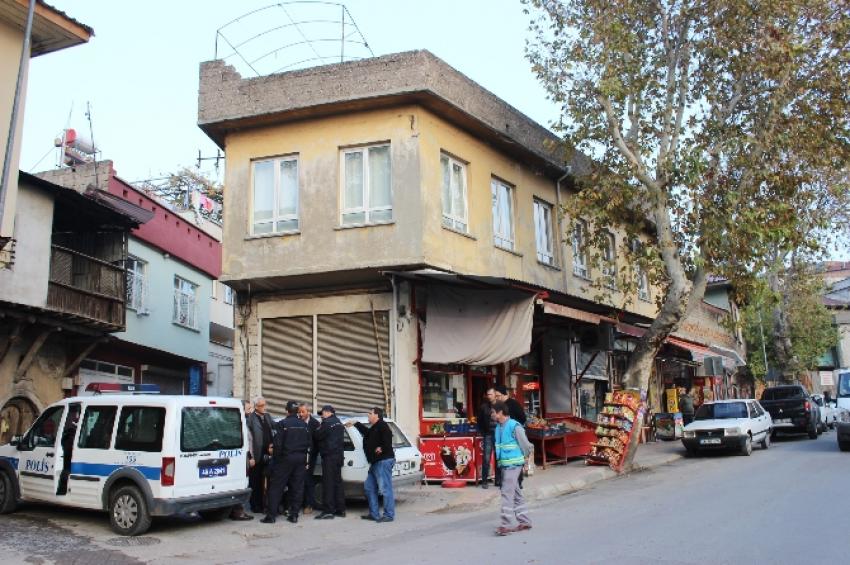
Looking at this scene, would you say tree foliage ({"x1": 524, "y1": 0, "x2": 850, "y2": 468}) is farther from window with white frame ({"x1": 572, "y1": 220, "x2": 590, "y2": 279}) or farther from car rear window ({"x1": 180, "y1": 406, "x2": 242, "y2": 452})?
car rear window ({"x1": 180, "y1": 406, "x2": 242, "y2": 452})

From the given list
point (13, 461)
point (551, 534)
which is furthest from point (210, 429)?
point (551, 534)

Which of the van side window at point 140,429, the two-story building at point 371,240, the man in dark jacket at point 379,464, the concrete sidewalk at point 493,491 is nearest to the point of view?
the van side window at point 140,429

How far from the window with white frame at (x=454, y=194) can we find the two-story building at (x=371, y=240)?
45 millimetres

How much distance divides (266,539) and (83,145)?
20803mm

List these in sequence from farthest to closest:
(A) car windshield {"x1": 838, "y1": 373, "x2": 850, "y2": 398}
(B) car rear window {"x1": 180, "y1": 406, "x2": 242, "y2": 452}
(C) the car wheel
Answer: (A) car windshield {"x1": 838, "y1": 373, "x2": 850, "y2": 398}
(C) the car wheel
(B) car rear window {"x1": 180, "y1": 406, "x2": 242, "y2": 452}

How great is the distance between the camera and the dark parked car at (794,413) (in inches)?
982

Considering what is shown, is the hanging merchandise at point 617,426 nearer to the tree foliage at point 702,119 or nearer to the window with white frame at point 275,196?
the tree foliage at point 702,119

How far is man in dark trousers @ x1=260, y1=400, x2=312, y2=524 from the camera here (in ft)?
36.6

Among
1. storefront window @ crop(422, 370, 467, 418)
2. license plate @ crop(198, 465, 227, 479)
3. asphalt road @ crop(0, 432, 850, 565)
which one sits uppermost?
storefront window @ crop(422, 370, 467, 418)

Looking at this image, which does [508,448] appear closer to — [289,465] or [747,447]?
[289,465]

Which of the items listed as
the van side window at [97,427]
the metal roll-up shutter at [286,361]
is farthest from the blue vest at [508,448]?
the metal roll-up shutter at [286,361]

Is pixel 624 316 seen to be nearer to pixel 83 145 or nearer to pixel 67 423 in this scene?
pixel 67 423

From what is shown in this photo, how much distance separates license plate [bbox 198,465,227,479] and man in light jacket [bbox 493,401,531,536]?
398 centimetres

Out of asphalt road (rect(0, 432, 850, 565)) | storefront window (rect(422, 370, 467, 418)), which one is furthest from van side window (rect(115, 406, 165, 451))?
storefront window (rect(422, 370, 467, 418))
